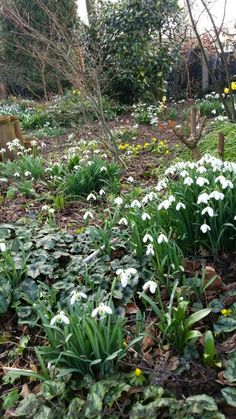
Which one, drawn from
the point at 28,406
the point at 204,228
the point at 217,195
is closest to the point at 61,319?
the point at 28,406

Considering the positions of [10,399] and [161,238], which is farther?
[161,238]

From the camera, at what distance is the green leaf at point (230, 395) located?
158 centimetres

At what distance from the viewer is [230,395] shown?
1.60 metres

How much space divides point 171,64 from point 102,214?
7794 millimetres

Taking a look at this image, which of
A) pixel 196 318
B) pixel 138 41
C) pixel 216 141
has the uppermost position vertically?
Result: pixel 138 41

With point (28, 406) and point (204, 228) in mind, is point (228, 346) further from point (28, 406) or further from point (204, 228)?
point (28, 406)

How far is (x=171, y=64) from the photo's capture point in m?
10.3

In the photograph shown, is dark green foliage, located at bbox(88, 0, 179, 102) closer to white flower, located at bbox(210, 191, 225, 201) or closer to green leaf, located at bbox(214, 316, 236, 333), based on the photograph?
white flower, located at bbox(210, 191, 225, 201)

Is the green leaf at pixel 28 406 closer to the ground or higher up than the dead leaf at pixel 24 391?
higher up

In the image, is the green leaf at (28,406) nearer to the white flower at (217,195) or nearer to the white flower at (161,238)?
the white flower at (161,238)

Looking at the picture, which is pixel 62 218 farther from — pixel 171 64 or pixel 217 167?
pixel 171 64

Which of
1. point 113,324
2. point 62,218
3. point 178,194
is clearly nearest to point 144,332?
point 113,324

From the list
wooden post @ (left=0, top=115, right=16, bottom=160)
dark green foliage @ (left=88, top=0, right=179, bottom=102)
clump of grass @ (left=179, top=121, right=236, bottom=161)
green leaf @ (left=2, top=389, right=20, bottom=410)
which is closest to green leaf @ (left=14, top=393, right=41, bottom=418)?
A: green leaf @ (left=2, top=389, right=20, bottom=410)

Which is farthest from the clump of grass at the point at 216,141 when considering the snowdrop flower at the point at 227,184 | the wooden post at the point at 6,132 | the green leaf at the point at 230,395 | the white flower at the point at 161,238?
the green leaf at the point at 230,395
